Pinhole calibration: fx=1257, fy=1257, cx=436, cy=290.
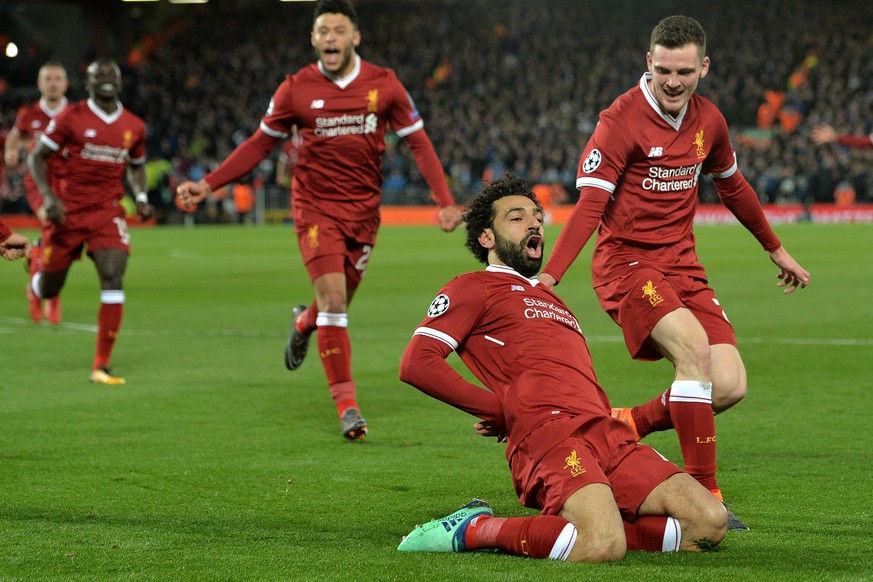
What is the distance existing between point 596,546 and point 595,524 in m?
0.08

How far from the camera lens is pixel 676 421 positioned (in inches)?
221

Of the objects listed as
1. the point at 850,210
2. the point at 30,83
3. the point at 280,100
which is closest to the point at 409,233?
the point at 850,210

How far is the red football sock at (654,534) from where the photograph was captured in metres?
4.62

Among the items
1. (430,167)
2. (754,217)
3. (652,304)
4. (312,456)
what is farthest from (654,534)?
(430,167)

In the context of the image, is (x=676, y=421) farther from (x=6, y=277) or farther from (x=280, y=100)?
(x=6, y=277)

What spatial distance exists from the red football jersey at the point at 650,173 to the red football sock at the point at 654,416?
2.04 feet

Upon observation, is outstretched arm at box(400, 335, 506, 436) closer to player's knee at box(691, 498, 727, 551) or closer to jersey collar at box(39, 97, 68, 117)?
player's knee at box(691, 498, 727, 551)

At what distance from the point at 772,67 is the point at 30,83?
84.0ft

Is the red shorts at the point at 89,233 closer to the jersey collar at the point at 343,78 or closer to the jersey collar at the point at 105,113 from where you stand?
the jersey collar at the point at 105,113

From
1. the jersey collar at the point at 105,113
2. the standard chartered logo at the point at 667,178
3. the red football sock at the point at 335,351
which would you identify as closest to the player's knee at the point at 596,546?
the standard chartered logo at the point at 667,178

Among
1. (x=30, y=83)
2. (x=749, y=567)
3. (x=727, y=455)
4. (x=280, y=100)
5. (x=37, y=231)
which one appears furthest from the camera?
(x=30, y=83)

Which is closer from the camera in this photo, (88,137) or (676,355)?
(676,355)

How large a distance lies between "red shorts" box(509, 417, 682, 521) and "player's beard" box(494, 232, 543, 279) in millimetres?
660

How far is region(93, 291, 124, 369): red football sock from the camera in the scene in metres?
9.64
